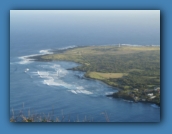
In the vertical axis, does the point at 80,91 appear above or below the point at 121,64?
below

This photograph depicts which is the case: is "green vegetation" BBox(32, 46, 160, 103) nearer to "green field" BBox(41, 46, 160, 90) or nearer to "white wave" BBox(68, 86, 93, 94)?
"green field" BBox(41, 46, 160, 90)

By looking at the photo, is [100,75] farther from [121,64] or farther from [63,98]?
[63,98]

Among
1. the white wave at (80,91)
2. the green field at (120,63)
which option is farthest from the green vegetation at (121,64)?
the white wave at (80,91)

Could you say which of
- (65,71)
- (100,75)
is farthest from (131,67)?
(65,71)

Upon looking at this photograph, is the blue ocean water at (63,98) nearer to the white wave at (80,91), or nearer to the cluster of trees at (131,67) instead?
the white wave at (80,91)
